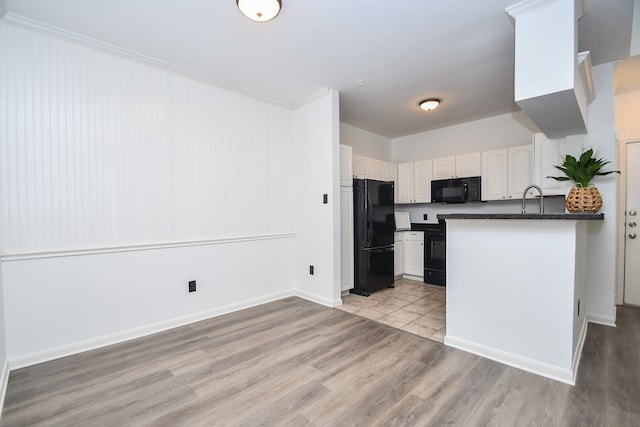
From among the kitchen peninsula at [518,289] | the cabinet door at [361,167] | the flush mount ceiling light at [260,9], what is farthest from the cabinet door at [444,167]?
the flush mount ceiling light at [260,9]

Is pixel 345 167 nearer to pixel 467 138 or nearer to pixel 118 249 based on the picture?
pixel 467 138

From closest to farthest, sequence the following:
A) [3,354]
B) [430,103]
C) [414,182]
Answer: [3,354] → [430,103] → [414,182]

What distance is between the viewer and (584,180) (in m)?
2.89

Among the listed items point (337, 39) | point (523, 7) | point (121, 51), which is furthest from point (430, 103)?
point (121, 51)

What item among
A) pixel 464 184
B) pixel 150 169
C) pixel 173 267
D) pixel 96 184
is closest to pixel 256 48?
pixel 150 169

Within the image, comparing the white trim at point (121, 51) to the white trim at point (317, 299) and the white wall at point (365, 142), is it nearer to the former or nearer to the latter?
the white wall at point (365, 142)

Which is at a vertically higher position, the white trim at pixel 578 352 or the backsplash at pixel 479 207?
the backsplash at pixel 479 207

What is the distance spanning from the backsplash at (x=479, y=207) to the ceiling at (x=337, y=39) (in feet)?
5.69

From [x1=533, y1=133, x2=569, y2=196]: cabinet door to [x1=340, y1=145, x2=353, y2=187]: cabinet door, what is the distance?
94.1 inches

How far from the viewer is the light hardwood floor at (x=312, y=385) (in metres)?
1.65

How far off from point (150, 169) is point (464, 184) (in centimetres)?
442

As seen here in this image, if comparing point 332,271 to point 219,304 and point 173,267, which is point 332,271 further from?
point 173,267

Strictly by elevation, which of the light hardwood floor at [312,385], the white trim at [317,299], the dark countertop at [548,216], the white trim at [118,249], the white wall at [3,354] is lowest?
the light hardwood floor at [312,385]

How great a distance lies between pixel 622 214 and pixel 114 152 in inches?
233
